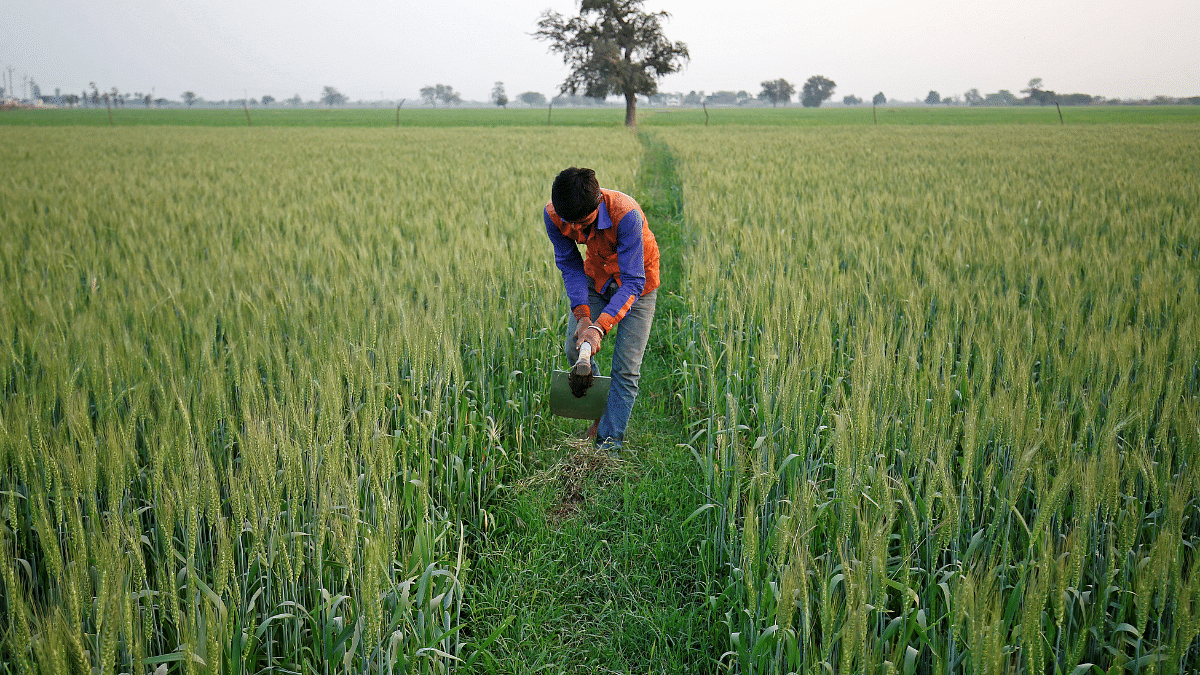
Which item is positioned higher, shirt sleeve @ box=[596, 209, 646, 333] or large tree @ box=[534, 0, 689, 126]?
large tree @ box=[534, 0, 689, 126]

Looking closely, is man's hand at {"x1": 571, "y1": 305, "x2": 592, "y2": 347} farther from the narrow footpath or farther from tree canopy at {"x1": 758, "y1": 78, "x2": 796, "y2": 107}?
tree canopy at {"x1": 758, "y1": 78, "x2": 796, "y2": 107}

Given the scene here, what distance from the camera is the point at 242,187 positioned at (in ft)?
31.7

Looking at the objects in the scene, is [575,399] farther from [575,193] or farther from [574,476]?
[575,193]

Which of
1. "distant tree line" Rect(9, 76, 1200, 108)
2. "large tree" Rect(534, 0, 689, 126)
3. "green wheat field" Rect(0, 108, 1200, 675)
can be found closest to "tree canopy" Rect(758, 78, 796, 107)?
"distant tree line" Rect(9, 76, 1200, 108)

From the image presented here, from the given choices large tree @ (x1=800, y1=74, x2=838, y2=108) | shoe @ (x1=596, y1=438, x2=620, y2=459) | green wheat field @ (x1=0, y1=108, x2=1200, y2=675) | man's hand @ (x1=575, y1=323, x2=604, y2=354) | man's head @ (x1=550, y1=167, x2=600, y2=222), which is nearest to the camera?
green wheat field @ (x1=0, y1=108, x2=1200, y2=675)

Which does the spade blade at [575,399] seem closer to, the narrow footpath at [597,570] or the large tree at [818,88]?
the narrow footpath at [597,570]

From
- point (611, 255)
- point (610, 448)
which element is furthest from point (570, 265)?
point (610, 448)

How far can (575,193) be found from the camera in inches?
114

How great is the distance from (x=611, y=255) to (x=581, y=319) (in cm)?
37

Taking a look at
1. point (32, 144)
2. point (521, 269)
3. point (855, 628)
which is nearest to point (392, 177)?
point (521, 269)

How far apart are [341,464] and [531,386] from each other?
203cm

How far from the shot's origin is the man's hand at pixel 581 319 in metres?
3.32

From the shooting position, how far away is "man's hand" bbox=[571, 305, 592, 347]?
10.9 ft

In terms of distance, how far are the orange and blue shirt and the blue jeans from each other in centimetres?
7
